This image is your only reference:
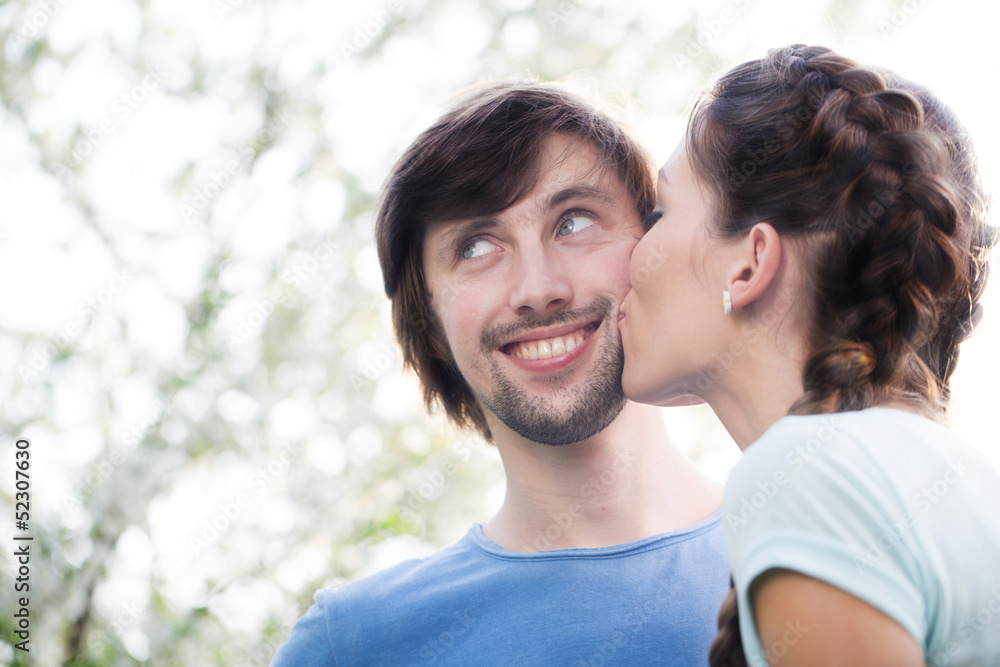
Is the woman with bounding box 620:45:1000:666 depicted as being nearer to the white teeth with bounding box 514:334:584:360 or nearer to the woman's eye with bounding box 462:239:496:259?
the white teeth with bounding box 514:334:584:360

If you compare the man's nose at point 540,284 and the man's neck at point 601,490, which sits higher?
the man's nose at point 540,284

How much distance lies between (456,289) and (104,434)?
2.68m

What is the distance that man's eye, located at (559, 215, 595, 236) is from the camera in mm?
2098

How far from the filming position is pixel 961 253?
4.41ft

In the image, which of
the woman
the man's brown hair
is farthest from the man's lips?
the man's brown hair

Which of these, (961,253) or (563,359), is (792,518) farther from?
(563,359)

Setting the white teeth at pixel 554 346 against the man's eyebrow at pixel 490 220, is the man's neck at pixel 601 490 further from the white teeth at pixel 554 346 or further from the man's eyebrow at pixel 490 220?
the man's eyebrow at pixel 490 220

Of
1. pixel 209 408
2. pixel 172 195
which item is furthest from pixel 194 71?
pixel 209 408

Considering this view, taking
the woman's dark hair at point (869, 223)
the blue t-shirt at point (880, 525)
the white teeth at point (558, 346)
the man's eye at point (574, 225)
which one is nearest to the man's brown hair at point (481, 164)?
the man's eye at point (574, 225)

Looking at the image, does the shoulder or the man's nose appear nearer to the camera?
the shoulder

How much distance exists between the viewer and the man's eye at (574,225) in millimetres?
2098

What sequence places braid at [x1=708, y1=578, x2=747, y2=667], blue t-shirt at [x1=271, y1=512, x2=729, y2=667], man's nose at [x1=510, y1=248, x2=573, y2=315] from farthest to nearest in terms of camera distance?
man's nose at [x1=510, y1=248, x2=573, y2=315] < blue t-shirt at [x1=271, y1=512, x2=729, y2=667] < braid at [x1=708, y1=578, x2=747, y2=667]

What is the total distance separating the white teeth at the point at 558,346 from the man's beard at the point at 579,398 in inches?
2.1

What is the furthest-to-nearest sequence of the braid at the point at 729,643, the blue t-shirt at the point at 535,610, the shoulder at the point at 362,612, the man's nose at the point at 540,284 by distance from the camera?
the man's nose at the point at 540,284, the shoulder at the point at 362,612, the blue t-shirt at the point at 535,610, the braid at the point at 729,643
